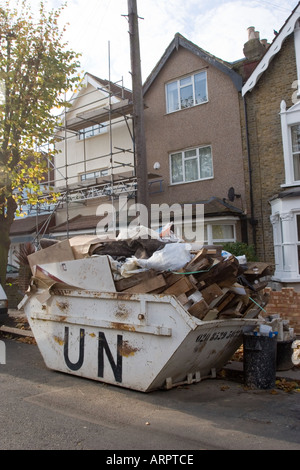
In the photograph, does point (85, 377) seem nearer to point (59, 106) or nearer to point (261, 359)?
point (261, 359)

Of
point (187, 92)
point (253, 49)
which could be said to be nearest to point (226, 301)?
point (187, 92)

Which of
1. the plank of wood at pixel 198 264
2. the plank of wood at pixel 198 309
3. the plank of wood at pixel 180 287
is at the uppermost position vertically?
the plank of wood at pixel 198 264

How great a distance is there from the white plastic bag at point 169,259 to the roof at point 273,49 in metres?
10.1

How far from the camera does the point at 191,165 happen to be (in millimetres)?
15938

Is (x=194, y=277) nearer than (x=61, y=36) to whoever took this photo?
Yes

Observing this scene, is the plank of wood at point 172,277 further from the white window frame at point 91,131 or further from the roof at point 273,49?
the white window frame at point 91,131

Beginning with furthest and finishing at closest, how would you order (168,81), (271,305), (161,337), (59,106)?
(168,81) < (59,106) < (271,305) < (161,337)

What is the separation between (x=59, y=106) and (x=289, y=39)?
7.87 meters

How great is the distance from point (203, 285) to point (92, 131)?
50.1 ft

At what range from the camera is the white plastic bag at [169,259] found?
18.2 ft

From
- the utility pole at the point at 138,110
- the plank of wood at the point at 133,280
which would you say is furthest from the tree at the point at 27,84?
the plank of wood at the point at 133,280
